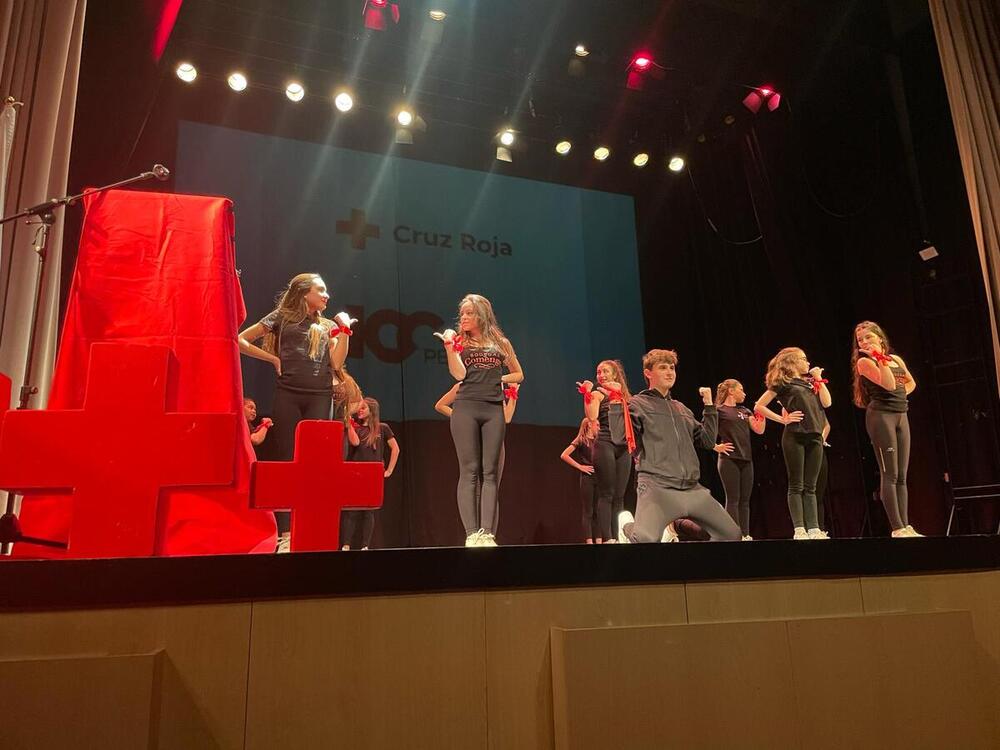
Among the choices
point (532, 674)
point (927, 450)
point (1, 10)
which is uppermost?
point (1, 10)

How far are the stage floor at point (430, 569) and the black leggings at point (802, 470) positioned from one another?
2.19 metres

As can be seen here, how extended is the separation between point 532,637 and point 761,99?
18.7ft

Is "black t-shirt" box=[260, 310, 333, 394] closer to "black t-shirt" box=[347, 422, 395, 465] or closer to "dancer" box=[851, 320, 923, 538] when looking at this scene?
"black t-shirt" box=[347, 422, 395, 465]

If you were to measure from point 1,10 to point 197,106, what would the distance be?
101 inches

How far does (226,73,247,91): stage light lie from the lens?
5.27m

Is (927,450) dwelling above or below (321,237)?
below

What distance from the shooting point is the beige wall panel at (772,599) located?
1591mm

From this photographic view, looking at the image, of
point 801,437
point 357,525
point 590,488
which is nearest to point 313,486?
point 357,525

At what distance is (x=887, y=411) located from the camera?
151 inches

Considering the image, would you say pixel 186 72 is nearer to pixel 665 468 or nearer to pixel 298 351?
pixel 298 351

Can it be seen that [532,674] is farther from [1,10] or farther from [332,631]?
[1,10]

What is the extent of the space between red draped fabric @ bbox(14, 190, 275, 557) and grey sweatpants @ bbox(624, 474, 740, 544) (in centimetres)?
165

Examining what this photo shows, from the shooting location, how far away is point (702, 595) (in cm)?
159

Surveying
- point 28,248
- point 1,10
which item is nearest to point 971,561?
point 28,248
